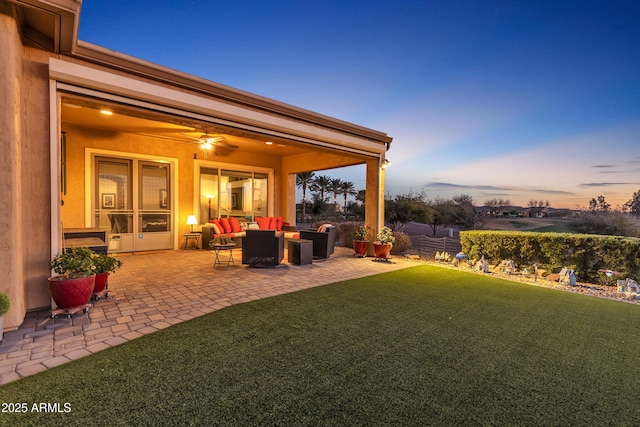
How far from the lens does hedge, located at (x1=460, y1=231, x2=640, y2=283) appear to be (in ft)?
18.0

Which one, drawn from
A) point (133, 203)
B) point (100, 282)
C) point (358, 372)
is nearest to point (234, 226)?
point (133, 203)

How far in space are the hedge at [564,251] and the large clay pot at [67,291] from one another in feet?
26.0

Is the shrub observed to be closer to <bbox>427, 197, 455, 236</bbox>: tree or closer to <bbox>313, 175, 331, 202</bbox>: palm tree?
<bbox>427, 197, 455, 236</bbox>: tree

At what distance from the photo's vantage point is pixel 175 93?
440 cm

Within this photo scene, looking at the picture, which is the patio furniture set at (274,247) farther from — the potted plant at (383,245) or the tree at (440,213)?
the tree at (440,213)

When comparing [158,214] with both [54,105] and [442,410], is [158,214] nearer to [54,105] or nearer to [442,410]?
[54,105]

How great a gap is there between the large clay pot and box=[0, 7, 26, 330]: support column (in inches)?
11.3

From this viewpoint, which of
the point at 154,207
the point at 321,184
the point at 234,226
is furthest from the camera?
the point at 321,184

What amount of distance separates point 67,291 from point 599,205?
65.0 ft

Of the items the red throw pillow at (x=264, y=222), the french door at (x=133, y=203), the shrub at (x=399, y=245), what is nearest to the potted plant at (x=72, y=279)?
the french door at (x=133, y=203)

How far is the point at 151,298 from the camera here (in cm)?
404

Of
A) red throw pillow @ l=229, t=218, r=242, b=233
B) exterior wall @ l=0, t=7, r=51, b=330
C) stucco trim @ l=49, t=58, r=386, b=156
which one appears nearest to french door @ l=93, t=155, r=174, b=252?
red throw pillow @ l=229, t=218, r=242, b=233

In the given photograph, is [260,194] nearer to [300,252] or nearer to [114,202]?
[114,202]

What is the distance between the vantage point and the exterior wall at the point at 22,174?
282 cm
